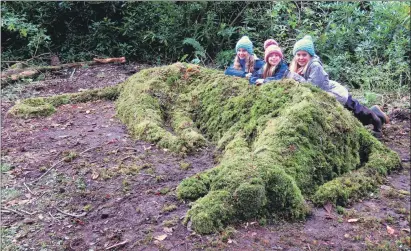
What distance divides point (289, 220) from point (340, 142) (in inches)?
47.3

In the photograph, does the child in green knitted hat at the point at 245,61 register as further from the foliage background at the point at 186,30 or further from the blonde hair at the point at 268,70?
the foliage background at the point at 186,30

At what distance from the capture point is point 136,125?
549cm

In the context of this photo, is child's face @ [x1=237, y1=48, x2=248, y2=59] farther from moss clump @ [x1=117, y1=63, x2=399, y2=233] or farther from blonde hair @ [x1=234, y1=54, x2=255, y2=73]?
moss clump @ [x1=117, y1=63, x2=399, y2=233]

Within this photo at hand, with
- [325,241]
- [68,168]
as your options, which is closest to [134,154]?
[68,168]

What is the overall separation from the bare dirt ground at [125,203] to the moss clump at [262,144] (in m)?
0.14

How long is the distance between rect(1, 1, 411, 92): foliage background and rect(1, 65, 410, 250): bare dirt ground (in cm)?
291

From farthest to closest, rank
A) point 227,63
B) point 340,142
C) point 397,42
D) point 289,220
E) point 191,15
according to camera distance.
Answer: point 191,15, point 227,63, point 397,42, point 340,142, point 289,220

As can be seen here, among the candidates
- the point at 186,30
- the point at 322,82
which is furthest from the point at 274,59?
the point at 186,30

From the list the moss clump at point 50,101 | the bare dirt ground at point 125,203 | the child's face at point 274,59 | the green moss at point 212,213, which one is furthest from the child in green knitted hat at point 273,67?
the moss clump at point 50,101

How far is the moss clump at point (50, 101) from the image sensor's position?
22.6 feet

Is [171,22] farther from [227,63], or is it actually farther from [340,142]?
[340,142]

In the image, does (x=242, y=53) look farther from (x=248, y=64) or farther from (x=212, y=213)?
(x=212, y=213)

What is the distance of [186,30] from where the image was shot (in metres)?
10.3

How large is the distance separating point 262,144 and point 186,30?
274 inches
